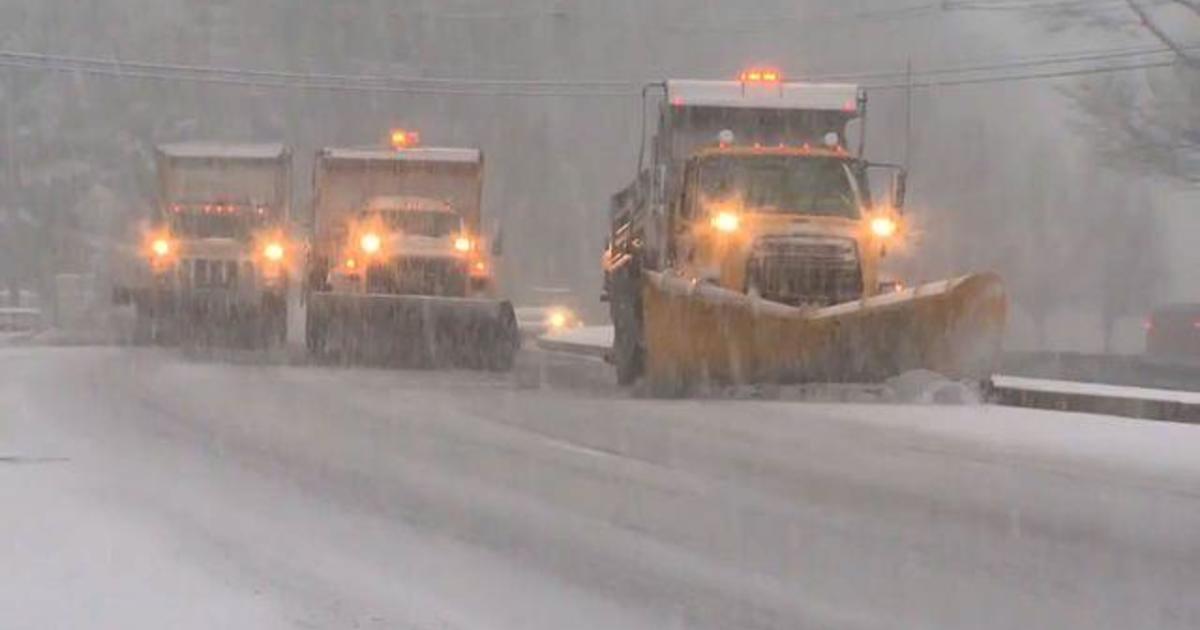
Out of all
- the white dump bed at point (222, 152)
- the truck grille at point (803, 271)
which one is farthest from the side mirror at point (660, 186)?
the white dump bed at point (222, 152)


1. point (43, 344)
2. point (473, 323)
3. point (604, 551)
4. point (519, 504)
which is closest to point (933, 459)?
point (519, 504)

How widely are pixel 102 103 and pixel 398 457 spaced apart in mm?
47399

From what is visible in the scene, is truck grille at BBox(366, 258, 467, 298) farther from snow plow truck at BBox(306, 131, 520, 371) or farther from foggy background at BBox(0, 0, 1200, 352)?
foggy background at BBox(0, 0, 1200, 352)

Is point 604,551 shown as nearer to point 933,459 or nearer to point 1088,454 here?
point 933,459

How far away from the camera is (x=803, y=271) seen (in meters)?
16.4

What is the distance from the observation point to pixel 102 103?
5522 centimetres

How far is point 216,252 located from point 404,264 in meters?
5.20

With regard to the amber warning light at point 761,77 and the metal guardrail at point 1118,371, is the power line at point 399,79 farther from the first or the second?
the amber warning light at point 761,77

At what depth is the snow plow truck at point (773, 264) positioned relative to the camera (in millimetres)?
15492

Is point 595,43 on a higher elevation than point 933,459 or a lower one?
higher

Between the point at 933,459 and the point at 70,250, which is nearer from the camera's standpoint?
the point at 933,459

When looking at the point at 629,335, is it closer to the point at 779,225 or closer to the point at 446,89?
the point at 779,225

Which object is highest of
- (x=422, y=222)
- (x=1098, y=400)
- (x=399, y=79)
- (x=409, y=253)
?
(x=399, y=79)

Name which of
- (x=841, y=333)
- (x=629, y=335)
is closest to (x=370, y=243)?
(x=629, y=335)
